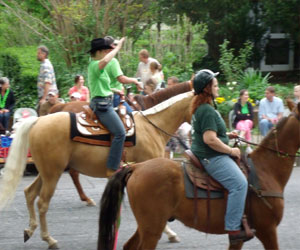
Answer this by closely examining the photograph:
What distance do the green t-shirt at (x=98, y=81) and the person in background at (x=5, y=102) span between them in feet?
16.8

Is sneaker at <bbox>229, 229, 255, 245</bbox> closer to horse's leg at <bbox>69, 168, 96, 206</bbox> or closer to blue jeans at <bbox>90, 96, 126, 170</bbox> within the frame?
blue jeans at <bbox>90, 96, 126, 170</bbox>

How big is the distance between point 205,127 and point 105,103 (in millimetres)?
2492

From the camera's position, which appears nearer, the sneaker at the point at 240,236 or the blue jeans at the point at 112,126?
the sneaker at the point at 240,236

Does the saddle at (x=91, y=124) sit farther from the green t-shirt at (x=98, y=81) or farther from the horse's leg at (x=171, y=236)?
the horse's leg at (x=171, y=236)

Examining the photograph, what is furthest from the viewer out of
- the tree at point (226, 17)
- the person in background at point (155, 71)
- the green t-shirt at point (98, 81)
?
the tree at point (226, 17)

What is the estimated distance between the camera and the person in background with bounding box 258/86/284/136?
12797 millimetres

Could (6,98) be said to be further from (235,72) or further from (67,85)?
(235,72)

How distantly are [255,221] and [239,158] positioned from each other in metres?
0.61

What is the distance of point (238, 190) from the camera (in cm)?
539

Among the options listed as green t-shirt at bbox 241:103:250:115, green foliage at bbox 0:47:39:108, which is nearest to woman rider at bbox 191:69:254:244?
green t-shirt at bbox 241:103:250:115

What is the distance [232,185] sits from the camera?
17.7ft

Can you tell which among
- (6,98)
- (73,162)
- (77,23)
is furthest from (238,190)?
→ (77,23)

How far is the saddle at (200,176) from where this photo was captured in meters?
5.49

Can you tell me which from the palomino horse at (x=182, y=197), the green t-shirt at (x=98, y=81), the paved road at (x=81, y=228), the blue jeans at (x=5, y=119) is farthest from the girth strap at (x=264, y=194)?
the blue jeans at (x=5, y=119)
